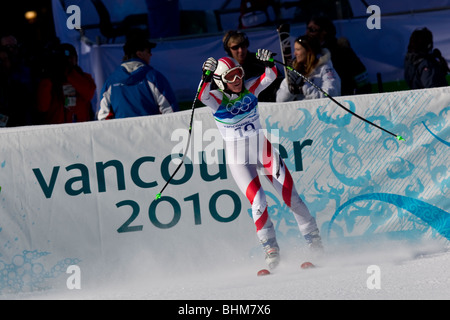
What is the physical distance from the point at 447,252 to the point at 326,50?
2.29 m

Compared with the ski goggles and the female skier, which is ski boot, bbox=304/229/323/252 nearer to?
the female skier

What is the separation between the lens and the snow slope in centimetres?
610

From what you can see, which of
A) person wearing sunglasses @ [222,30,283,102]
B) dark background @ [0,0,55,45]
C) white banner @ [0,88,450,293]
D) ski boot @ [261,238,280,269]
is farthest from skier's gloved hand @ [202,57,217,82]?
dark background @ [0,0,55,45]

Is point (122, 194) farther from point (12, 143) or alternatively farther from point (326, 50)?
point (326, 50)

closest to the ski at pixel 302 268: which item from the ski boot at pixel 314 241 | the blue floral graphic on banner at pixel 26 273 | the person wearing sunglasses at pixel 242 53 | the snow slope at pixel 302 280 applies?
the snow slope at pixel 302 280

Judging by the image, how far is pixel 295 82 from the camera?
7.96 meters

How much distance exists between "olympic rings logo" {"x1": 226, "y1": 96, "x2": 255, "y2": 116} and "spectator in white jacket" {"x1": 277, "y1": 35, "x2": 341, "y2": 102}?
949mm

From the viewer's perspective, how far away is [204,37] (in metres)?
10.0

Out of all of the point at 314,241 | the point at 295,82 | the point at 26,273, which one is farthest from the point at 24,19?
the point at 314,241

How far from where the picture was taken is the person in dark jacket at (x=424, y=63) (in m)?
8.85

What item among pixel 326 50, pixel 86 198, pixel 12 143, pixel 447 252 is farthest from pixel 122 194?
pixel 447 252

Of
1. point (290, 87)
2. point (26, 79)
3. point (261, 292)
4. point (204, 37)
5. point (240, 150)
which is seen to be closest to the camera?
point (261, 292)

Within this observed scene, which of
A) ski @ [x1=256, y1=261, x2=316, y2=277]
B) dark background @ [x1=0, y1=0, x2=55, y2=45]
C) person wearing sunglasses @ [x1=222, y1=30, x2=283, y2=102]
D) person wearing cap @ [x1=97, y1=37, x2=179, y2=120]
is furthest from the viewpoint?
dark background @ [x1=0, y1=0, x2=55, y2=45]

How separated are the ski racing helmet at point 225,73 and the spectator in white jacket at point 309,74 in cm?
99
